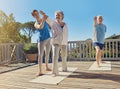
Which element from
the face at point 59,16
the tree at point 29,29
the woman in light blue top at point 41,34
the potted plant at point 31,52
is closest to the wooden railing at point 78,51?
the potted plant at point 31,52

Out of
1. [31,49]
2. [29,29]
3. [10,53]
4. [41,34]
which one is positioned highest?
[29,29]

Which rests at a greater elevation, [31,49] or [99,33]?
[99,33]

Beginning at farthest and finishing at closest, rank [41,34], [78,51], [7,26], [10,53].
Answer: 1. [7,26]
2. [78,51]
3. [10,53]
4. [41,34]

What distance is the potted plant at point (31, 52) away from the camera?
780cm

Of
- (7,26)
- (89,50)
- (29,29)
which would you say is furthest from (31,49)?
(29,29)

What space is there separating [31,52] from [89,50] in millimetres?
2065

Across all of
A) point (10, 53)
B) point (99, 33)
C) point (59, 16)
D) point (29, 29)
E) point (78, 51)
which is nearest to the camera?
point (59, 16)

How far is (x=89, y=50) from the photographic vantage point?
26.0 ft

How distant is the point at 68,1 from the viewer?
9.30m

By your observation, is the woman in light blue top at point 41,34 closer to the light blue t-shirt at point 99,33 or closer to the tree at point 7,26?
the light blue t-shirt at point 99,33

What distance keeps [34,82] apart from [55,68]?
61cm

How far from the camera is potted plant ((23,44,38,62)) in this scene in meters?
7.80

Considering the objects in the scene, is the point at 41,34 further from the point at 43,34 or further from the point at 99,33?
the point at 99,33

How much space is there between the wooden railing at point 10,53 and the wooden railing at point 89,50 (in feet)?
5.92
